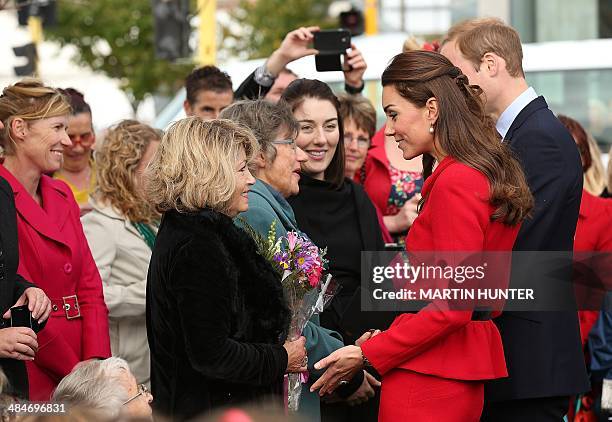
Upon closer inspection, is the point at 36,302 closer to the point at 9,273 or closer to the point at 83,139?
the point at 9,273

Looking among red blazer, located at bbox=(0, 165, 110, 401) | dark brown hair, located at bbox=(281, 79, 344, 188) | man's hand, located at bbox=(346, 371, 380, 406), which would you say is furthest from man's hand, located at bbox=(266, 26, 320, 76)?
man's hand, located at bbox=(346, 371, 380, 406)

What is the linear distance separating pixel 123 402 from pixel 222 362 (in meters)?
0.37

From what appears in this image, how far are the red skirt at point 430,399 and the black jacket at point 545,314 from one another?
0.74 ft

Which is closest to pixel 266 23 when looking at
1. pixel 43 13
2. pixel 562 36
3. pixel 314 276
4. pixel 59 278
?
pixel 562 36

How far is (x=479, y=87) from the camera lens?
4.65 meters

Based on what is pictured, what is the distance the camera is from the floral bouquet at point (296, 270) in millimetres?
4664

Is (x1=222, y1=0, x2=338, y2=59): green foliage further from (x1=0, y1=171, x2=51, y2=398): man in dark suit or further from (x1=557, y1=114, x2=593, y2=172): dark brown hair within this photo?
(x1=0, y1=171, x2=51, y2=398): man in dark suit

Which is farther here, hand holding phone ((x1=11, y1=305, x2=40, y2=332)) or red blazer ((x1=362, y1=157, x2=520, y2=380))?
hand holding phone ((x1=11, y1=305, x2=40, y2=332))

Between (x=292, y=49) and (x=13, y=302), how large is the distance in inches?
108

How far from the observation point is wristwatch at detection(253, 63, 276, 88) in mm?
7160

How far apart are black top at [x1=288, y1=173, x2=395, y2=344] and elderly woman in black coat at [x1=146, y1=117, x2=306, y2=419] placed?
121 cm

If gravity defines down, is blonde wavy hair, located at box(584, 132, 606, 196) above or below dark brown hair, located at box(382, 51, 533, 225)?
below

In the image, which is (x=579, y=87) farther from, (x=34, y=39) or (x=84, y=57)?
(x=84, y=57)

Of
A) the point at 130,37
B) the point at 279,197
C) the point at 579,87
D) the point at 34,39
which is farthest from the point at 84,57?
the point at 279,197
